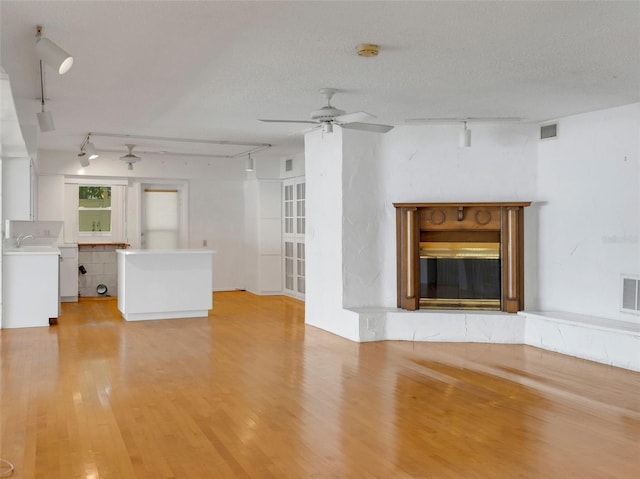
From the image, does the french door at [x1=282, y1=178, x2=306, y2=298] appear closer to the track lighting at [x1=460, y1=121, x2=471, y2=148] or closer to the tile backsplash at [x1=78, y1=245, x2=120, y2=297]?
the tile backsplash at [x1=78, y1=245, x2=120, y2=297]

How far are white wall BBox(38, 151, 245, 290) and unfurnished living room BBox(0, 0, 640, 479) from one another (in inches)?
29.4

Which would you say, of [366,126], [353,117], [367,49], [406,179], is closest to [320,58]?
[367,49]

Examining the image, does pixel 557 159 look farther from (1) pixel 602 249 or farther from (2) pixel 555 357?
(2) pixel 555 357

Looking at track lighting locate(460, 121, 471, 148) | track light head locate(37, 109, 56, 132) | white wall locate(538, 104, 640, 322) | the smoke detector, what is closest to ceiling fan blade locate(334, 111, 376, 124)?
the smoke detector

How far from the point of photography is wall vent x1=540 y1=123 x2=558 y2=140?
671 centimetres

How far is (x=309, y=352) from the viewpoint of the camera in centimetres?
610

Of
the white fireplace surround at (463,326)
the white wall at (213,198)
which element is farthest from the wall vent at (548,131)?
the white wall at (213,198)

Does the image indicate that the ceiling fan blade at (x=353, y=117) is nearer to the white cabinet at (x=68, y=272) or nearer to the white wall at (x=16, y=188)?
the white wall at (x=16, y=188)

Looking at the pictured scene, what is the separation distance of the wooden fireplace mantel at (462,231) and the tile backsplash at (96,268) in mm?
5690

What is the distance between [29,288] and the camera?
7430 mm

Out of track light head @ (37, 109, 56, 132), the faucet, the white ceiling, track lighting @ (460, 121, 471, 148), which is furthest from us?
the faucet

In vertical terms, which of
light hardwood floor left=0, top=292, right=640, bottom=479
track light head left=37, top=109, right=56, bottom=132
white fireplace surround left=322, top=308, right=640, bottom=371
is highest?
track light head left=37, top=109, right=56, bottom=132

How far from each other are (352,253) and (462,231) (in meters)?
1.27

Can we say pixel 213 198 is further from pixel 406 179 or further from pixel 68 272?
pixel 406 179
